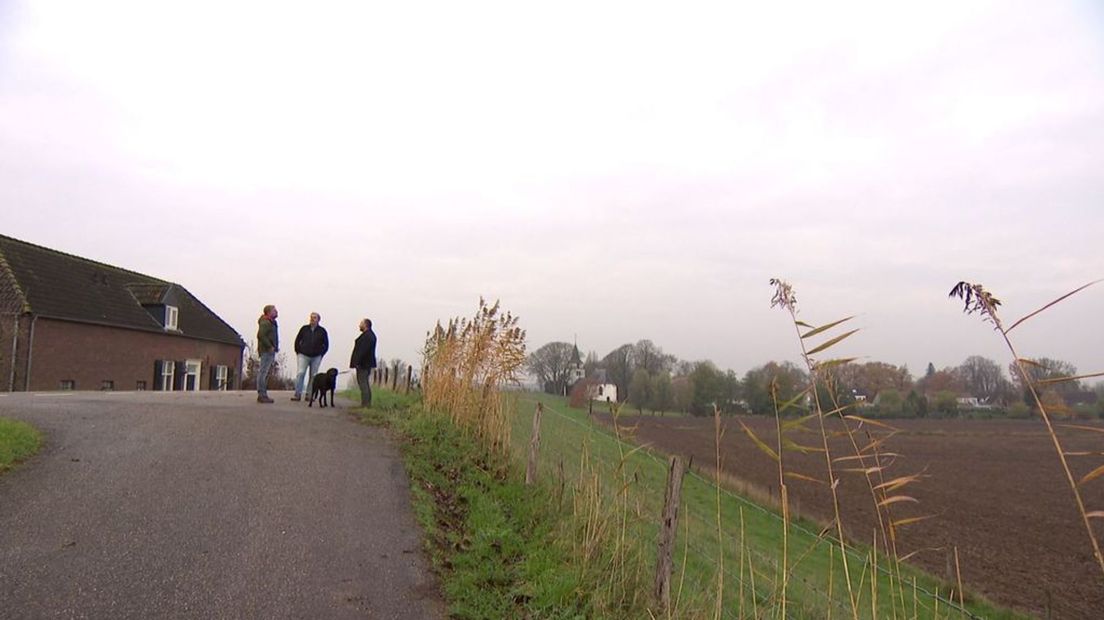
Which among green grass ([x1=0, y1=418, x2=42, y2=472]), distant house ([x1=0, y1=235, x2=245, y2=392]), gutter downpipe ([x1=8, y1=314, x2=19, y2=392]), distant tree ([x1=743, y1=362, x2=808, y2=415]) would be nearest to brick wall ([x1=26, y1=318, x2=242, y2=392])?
distant house ([x1=0, y1=235, x2=245, y2=392])

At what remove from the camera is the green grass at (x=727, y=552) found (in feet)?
19.6

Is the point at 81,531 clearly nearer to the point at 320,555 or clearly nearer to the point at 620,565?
the point at 320,555

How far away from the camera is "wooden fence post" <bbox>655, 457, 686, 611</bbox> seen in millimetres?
4992

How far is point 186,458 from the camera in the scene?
A: 8492mm

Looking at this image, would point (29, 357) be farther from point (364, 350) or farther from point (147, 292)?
point (364, 350)

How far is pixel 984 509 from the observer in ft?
90.2

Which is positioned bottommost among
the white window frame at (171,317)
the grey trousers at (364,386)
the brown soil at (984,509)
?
the brown soil at (984,509)

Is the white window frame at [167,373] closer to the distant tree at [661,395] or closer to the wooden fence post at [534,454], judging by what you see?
the distant tree at [661,395]

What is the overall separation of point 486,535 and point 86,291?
32984 millimetres

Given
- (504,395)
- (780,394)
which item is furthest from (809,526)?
(780,394)

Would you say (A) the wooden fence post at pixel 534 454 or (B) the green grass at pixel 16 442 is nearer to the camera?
(B) the green grass at pixel 16 442

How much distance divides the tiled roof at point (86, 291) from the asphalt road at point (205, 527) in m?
22.7

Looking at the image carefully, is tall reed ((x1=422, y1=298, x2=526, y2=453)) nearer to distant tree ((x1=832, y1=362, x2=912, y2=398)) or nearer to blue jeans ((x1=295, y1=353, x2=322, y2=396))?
blue jeans ((x1=295, y1=353, x2=322, y2=396))

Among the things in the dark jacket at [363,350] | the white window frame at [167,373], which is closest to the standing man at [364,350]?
the dark jacket at [363,350]
